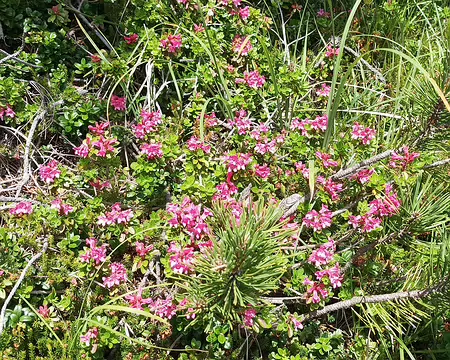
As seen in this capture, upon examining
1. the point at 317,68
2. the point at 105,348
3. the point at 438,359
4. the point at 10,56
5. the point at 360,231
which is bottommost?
the point at 438,359

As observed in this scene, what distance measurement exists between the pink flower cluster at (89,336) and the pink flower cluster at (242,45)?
170 cm

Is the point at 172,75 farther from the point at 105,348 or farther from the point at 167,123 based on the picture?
the point at 105,348

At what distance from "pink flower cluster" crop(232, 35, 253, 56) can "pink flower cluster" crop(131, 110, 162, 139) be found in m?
0.66

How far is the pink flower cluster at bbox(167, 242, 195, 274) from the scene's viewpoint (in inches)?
83.0

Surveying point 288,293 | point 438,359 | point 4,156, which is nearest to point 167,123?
point 4,156

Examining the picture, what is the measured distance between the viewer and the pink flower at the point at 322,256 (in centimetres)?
225

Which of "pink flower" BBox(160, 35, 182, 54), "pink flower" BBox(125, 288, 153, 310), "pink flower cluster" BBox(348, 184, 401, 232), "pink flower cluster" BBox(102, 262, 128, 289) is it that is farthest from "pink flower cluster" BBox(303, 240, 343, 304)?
"pink flower" BBox(160, 35, 182, 54)

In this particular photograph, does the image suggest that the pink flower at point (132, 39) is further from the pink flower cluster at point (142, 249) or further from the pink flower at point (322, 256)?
the pink flower at point (322, 256)

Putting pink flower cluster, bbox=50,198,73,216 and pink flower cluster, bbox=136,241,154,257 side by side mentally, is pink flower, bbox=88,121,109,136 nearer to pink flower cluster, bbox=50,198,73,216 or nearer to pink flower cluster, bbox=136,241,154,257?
pink flower cluster, bbox=50,198,73,216

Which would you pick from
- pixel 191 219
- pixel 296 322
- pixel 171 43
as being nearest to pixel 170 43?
pixel 171 43

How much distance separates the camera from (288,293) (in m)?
2.38

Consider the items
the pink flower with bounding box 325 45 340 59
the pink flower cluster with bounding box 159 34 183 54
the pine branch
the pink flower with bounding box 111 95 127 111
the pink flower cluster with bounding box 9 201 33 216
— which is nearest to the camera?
the pine branch

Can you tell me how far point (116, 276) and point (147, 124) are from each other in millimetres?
779

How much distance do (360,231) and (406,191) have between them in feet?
0.87
